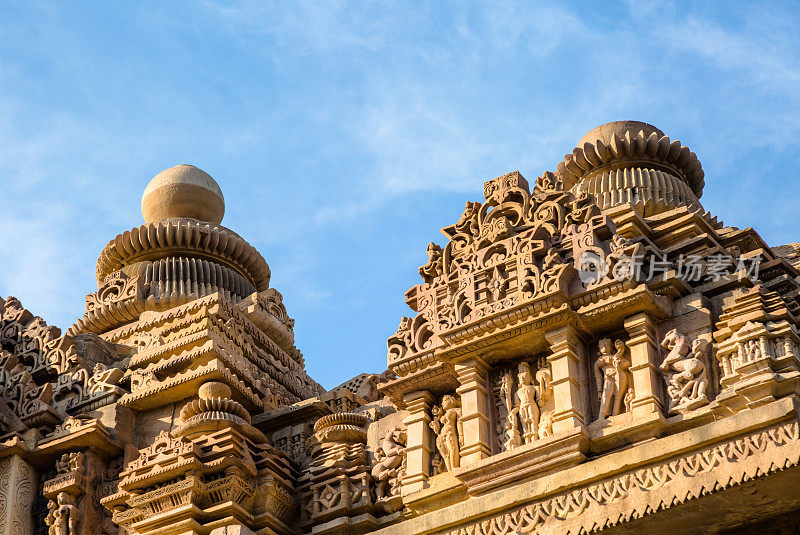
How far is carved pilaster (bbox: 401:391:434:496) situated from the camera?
42.2 feet

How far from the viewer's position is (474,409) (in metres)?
12.7

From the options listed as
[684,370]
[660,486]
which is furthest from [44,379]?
[660,486]

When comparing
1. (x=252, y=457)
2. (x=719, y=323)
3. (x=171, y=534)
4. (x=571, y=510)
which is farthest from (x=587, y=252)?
(x=171, y=534)

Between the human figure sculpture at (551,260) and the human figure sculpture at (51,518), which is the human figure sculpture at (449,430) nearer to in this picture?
the human figure sculpture at (551,260)

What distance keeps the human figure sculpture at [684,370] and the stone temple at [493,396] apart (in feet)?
0.06

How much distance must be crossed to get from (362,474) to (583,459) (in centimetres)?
257

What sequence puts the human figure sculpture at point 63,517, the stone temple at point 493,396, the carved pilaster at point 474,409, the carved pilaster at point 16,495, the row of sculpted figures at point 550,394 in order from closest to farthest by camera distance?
the stone temple at point 493,396
the row of sculpted figures at point 550,394
the carved pilaster at point 474,409
the human figure sculpture at point 63,517
the carved pilaster at point 16,495

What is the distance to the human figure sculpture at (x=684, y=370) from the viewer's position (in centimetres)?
1164

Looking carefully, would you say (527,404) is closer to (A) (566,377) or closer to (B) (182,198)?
(A) (566,377)

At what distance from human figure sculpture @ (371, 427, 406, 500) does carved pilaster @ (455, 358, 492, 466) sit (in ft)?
3.01

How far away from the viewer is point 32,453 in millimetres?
14812

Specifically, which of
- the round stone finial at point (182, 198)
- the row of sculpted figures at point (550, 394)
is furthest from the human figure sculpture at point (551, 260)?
the round stone finial at point (182, 198)

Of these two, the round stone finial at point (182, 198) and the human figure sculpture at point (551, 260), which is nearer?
the human figure sculpture at point (551, 260)

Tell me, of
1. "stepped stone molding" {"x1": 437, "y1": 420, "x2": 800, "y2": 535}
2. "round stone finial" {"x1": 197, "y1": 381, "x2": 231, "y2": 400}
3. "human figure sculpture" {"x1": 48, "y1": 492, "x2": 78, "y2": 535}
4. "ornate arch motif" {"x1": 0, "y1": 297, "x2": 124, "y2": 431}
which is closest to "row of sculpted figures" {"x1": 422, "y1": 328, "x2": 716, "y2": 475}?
"stepped stone molding" {"x1": 437, "y1": 420, "x2": 800, "y2": 535}
